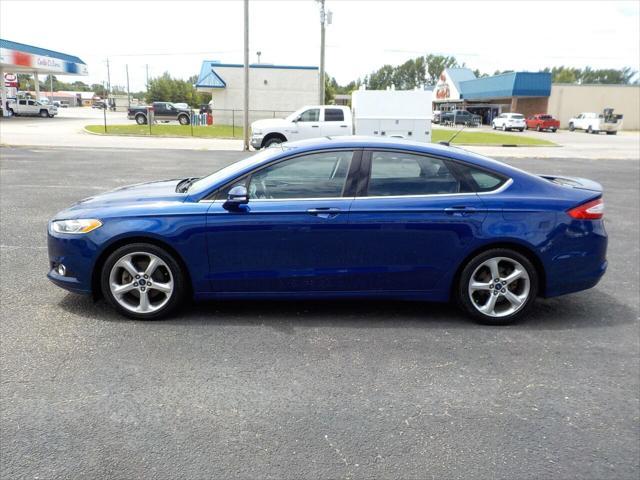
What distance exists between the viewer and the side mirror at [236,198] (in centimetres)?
428

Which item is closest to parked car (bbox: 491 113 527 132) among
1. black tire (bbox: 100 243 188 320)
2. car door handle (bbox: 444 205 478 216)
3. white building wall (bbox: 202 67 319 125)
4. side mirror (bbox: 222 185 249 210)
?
white building wall (bbox: 202 67 319 125)

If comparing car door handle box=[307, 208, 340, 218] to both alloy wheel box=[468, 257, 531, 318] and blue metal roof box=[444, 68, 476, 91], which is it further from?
blue metal roof box=[444, 68, 476, 91]

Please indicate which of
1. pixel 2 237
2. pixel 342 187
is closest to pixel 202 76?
pixel 2 237

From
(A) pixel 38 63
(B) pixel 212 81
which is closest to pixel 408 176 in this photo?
(B) pixel 212 81

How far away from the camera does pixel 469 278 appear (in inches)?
180

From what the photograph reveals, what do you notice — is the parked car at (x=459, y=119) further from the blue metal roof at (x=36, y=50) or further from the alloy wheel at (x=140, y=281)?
the alloy wheel at (x=140, y=281)

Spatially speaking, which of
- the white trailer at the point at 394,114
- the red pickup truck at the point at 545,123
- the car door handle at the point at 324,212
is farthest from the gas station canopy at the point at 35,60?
the car door handle at the point at 324,212

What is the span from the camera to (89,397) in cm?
333

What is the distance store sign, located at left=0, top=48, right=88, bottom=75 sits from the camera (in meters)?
44.0

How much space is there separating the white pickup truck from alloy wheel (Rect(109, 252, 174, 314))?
53.6 ft

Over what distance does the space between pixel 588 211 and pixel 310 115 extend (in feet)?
56.3

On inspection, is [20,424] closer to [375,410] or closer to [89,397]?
[89,397]

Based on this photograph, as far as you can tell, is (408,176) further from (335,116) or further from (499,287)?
(335,116)

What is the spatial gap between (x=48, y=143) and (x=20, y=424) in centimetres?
2476
